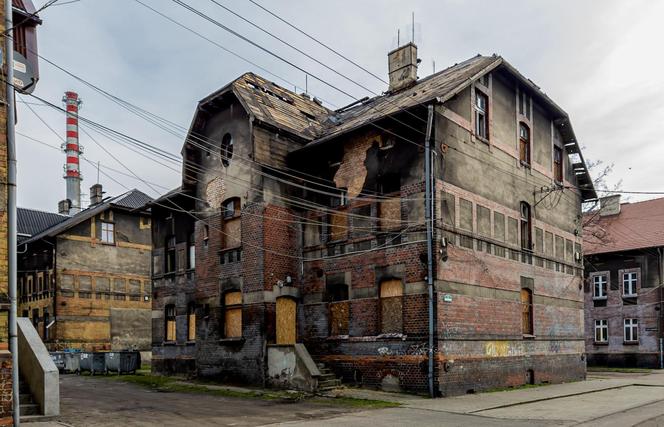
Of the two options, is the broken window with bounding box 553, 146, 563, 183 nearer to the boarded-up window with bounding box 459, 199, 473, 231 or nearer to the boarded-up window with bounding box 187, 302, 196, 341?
the boarded-up window with bounding box 459, 199, 473, 231

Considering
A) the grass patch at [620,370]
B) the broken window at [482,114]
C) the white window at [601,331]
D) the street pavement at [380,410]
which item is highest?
the broken window at [482,114]

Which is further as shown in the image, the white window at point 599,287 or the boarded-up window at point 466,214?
the white window at point 599,287

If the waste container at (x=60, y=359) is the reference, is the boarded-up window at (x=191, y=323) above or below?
above

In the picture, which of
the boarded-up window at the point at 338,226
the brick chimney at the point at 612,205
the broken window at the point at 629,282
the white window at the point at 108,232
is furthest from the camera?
the brick chimney at the point at 612,205

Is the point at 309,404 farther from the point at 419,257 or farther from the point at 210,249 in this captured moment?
the point at 210,249

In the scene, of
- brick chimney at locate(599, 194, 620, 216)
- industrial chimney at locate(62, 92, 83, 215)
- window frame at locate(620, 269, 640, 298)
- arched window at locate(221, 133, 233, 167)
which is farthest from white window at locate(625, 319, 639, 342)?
industrial chimney at locate(62, 92, 83, 215)

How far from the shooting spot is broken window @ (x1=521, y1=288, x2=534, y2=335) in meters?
22.3

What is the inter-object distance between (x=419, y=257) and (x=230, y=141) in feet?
29.4

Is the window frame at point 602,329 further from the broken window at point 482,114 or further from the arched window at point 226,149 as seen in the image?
the arched window at point 226,149

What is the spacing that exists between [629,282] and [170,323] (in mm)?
28145

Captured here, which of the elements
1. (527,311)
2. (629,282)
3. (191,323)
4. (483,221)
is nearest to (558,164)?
(527,311)

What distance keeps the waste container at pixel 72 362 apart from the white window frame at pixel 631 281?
104 feet

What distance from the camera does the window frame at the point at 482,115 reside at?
2092cm

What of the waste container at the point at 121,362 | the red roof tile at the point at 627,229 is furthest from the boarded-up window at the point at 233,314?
the red roof tile at the point at 627,229
